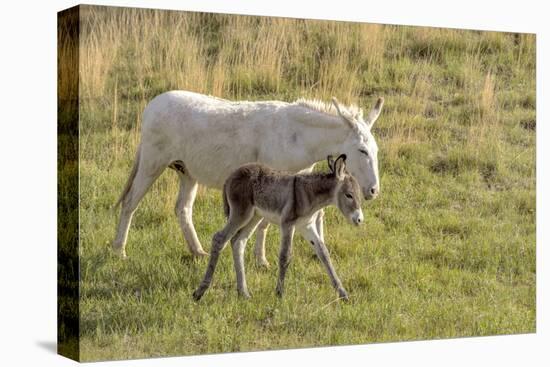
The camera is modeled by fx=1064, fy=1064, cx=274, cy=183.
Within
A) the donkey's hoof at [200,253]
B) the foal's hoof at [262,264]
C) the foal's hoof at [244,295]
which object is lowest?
the foal's hoof at [244,295]

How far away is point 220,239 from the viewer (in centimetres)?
868

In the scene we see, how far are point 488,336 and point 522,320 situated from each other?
427mm

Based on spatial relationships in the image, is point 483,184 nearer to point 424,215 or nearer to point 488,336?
point 424,215

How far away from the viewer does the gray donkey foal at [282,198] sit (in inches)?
338

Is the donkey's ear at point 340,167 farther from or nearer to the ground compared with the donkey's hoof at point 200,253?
farther from the ground

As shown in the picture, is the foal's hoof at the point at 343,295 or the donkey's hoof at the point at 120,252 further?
the foal's hoof at the point at 343,295

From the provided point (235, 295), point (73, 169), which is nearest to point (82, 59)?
point (73, 169)

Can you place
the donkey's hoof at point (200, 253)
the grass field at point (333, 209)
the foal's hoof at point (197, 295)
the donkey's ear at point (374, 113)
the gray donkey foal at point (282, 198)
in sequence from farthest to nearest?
the donkey's ear at point (374, 113) → the donkey's hoof at point (200, 253) → the foal's hoof at point (197, 295) → the gray donkey foal at point (282, 198) → the grass field at point (333, 209)

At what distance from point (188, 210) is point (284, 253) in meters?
1.12

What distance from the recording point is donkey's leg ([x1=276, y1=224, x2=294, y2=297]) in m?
8.64

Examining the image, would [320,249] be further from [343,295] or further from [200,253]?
[200,253]

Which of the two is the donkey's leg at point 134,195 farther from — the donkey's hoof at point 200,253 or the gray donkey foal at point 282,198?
the gray donkey foal at point 282,198

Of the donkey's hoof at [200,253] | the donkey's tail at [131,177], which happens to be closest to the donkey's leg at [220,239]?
the donkey's hoof at [200,253]

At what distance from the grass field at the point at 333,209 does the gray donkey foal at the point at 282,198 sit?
47cm
